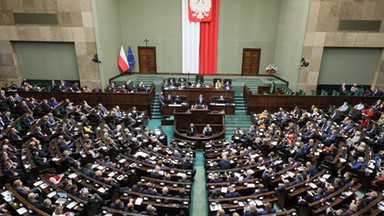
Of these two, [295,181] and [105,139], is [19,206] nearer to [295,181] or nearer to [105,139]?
[105,139]

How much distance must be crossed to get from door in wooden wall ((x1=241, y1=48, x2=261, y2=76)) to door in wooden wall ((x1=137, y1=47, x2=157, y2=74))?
7909mm

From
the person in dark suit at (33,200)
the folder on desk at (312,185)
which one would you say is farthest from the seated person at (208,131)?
the person in dark suit at (33,200)

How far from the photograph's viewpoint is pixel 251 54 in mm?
21953

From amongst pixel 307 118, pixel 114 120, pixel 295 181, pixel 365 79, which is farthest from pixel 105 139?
pixel 365 79

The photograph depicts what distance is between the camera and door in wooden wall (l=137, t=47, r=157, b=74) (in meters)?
22.0

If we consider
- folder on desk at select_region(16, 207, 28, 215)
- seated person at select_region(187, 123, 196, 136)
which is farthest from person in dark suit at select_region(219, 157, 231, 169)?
folder on desk at select_region(16, 207, 28, 215)

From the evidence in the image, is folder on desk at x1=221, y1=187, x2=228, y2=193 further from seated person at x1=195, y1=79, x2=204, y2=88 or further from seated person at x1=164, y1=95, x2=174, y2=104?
seated person at x1=195, y1=79, x2=204, y2=88

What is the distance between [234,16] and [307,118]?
449 inches

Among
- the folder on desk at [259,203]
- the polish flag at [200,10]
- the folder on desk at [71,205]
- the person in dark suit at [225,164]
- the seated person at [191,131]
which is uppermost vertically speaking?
the polish flag at [200,10]

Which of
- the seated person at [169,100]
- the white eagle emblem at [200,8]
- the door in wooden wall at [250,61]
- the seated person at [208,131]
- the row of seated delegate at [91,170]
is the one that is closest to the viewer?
the row of seated delegate at [91,170]

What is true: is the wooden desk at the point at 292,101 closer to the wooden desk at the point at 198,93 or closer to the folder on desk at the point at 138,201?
the wooden desk at the point at 198,93

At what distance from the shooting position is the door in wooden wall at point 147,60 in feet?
72.1

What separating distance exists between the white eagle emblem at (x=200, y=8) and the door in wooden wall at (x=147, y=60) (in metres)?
4.65

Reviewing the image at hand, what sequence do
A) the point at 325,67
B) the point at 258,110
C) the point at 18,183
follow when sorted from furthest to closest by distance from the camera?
1. the point at 325,67
2. the point at 258,110
3. the point at 18,183
